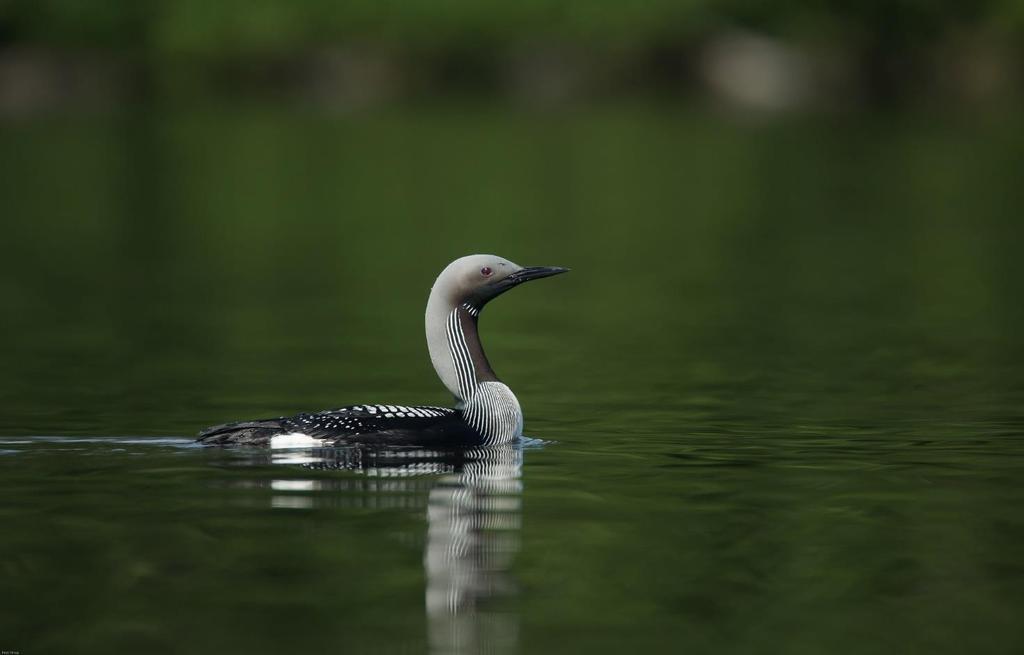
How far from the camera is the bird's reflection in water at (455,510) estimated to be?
7.55 m

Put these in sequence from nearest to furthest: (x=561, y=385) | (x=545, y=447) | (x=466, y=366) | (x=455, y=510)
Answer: (x=455, y=510), (x=545, y=447), (x=466, y=366), (x=561, y=385)

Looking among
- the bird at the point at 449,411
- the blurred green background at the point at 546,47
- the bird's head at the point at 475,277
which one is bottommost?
the bird at the point at 449,411

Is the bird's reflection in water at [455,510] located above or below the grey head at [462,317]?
below

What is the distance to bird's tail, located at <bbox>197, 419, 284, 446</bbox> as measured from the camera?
35.3 ft

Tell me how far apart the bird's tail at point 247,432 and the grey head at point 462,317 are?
3.62 ft

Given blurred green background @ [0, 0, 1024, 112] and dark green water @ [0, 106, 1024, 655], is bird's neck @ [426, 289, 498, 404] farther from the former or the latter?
blurred green background @ [0, 0, 1024, 112]

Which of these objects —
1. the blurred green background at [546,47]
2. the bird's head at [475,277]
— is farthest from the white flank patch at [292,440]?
the blurred green background at [546,47]

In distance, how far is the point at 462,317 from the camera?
1162 cm

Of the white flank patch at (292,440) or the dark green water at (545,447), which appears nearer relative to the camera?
the dark green water at (545,447)

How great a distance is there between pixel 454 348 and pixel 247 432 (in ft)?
4.25

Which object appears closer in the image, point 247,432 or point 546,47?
point 247,432

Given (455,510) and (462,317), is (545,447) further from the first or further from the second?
(455,510)

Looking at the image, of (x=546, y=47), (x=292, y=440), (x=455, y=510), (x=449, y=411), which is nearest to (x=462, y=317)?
(x=449, y=411)

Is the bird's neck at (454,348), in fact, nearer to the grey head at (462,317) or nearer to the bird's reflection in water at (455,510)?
the grey head at (462,317)
